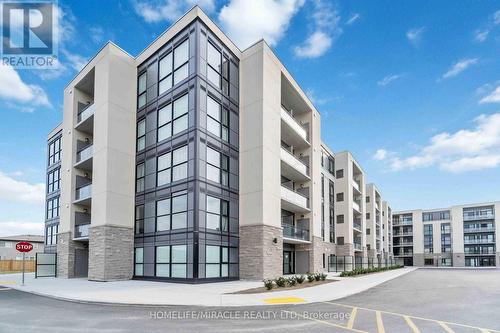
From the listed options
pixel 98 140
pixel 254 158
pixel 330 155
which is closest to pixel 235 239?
pixel 254 158

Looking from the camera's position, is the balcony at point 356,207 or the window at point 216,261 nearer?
the window at point 216,261

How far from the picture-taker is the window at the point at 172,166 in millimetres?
21094

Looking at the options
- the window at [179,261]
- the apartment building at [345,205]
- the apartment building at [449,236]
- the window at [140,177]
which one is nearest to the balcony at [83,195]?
the window at [140,177]

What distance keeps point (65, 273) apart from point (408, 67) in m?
28.0

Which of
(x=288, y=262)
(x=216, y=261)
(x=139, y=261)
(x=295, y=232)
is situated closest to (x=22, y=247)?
(x=139, y=261)

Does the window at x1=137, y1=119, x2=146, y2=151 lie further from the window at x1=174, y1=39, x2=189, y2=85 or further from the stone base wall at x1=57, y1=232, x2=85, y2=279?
the stone base wall at x1=57, y1=232, x2=85, y2=279

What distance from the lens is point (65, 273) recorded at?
83.9 ft

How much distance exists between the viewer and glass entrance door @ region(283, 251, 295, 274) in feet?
95.8

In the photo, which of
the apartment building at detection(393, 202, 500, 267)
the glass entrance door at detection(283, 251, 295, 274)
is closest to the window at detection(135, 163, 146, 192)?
the glass entrance door at detection(283, 251, 295, 274)

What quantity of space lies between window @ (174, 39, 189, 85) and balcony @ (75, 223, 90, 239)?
1223 cm

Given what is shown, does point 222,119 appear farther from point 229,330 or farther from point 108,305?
point 229,330

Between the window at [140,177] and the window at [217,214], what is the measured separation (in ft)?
18.3

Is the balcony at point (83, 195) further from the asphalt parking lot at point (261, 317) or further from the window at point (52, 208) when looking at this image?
the asphalt parking lot at point (261, 317)

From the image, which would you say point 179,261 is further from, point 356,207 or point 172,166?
point 356,207
